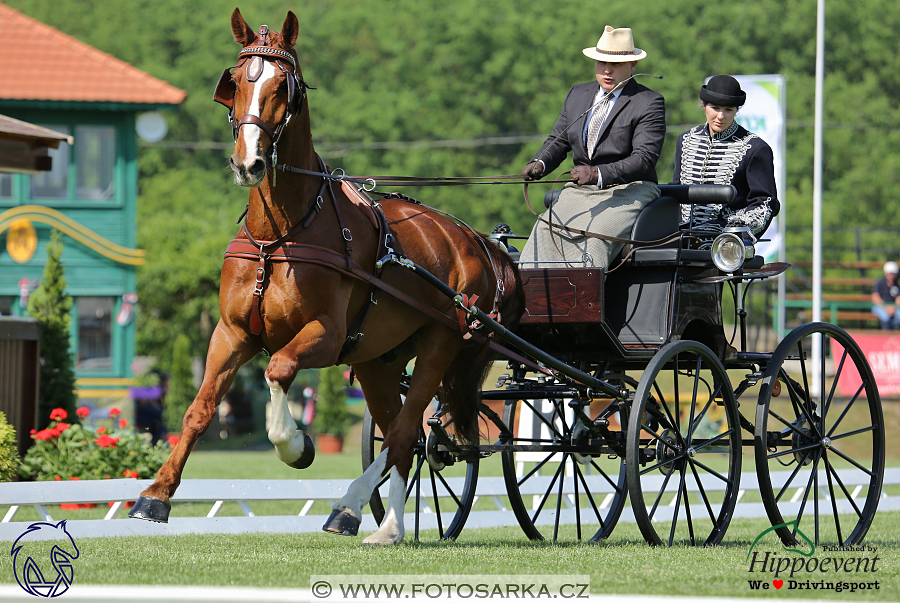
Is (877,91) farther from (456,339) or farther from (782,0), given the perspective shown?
(456,339)

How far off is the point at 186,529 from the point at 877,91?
122 ft

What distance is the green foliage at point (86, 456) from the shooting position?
10203mm

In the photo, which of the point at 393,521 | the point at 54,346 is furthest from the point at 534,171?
the point at 54,346

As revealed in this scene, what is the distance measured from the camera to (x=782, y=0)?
42656mm

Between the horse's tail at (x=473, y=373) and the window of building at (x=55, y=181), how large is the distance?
17.8m

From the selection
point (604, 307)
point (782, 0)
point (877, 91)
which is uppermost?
point (782, 0)

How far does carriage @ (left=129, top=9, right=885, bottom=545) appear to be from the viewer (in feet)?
18.9

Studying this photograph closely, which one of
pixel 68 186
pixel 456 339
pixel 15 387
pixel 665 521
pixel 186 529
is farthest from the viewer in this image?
pixel 68 186

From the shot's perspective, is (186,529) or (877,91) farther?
(877,91)

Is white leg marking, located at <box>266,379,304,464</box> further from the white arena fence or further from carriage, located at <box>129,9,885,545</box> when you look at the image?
the white arena fence

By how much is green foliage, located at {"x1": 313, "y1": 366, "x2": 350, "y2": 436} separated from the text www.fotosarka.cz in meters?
18.7

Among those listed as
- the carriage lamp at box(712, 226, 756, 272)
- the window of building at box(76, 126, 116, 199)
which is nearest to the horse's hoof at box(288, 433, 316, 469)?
the carriage lamp at box(712, 226, 756, 272)

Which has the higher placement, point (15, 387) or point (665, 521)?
point (15, 387)

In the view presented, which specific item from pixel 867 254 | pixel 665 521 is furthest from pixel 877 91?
pixel 665 521
